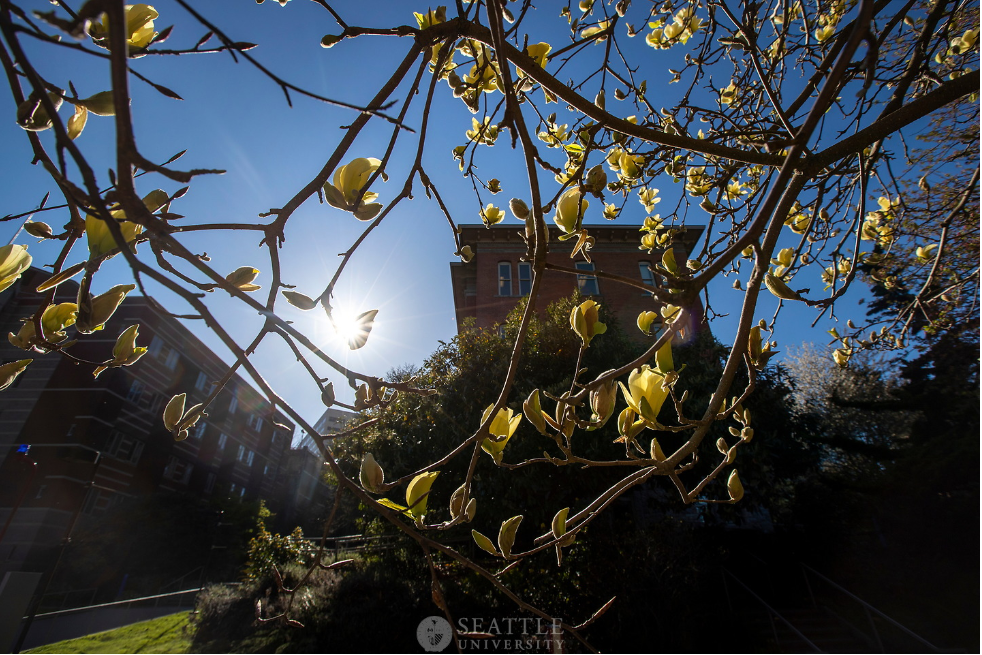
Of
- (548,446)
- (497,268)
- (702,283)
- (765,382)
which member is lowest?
(702,283)

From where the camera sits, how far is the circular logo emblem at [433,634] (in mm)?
4526

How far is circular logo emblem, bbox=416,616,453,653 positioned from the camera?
14.8ft

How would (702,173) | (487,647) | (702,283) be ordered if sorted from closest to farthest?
(702,283) → (702,173) → (487,647)

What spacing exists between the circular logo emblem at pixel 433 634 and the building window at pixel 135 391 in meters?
13.9

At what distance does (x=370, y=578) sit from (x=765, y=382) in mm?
6389

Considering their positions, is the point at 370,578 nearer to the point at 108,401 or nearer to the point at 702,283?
the point at 702,283

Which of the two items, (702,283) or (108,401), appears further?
(108,401)

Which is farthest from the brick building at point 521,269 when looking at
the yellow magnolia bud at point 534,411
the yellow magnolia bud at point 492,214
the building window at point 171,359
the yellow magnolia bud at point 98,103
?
the yellow magnolia bud at point 98,103

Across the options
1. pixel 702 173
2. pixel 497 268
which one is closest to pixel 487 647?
pixel 702 173

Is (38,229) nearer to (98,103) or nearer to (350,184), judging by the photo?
(98,103)

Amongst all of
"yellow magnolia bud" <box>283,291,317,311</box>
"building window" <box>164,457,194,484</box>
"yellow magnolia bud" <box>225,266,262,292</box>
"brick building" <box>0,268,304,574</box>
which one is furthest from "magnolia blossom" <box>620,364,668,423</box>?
"building window" <box>164,457,194,484</box>

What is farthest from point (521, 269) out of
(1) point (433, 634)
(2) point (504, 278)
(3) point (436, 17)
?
(3) point (436, 17)

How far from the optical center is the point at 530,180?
543 millimetres

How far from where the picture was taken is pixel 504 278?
13.5 m
